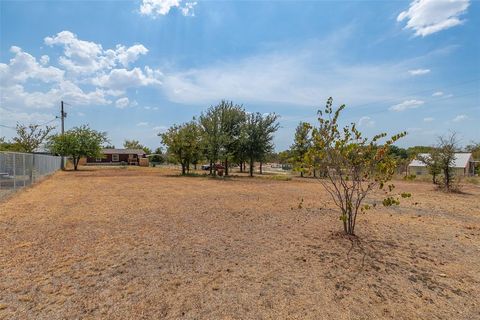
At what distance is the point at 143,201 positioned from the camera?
382 inches

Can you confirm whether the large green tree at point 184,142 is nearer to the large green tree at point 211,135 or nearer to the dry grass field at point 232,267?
the large green tree at point 211,135

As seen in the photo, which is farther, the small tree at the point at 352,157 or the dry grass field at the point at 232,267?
the small tree at the point at 352,157

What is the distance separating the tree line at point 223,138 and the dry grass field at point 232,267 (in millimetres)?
16347

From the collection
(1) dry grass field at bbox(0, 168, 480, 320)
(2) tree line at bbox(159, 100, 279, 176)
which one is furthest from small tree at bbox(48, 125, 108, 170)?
(1) dry grass field at bbox(0, 168, 480, 320)

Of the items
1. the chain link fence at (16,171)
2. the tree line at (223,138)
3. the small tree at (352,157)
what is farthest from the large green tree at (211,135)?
the small tree at (352,157)

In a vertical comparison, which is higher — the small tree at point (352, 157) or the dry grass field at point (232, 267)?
the small tree at point (352, 157)

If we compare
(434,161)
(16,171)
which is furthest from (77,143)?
(434,161)

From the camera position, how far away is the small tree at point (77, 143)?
3203 cm

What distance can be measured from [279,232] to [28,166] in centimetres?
1374

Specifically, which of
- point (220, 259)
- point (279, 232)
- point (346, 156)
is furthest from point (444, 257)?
point (220, 259)

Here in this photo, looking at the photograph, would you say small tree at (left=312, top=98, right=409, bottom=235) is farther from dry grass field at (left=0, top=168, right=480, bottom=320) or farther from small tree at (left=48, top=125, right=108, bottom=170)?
small tree at (left=48, top=125, right=108, bottom=170)

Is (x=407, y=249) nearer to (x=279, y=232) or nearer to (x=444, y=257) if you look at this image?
(x=444, y=257)

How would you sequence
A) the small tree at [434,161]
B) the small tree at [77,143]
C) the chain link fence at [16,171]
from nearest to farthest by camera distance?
1. the chain link fence at [16,171]
2. the small tree at [434,161]
3. the small tree at [77,143]

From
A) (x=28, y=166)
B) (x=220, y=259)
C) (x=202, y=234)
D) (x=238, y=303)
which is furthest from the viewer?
(x=28, y=166)
